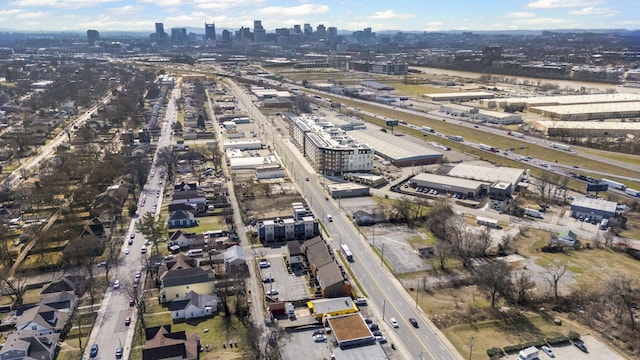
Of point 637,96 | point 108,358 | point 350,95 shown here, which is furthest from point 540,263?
point 637,96

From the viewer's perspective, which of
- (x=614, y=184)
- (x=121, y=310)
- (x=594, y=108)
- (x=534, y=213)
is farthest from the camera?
(x=594, y=108)

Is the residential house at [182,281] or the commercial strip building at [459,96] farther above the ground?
the commercial strip building at [459,96]

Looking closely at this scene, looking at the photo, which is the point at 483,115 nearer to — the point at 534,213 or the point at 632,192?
the point at 632,192

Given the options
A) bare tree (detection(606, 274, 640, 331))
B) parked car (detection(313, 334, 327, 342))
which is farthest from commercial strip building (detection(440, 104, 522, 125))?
parked car (detection(313, 334, 327, 342))

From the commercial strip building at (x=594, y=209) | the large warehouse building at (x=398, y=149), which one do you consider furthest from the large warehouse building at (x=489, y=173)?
the commercial strip building at (x=594, y=209)

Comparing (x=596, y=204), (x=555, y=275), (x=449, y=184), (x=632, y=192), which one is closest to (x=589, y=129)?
(x=632, y=192)

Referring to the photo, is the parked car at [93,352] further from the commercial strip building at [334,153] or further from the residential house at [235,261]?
the commercial strip building at [334,153]

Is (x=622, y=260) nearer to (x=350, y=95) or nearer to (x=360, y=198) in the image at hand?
(x=360, y=198)
